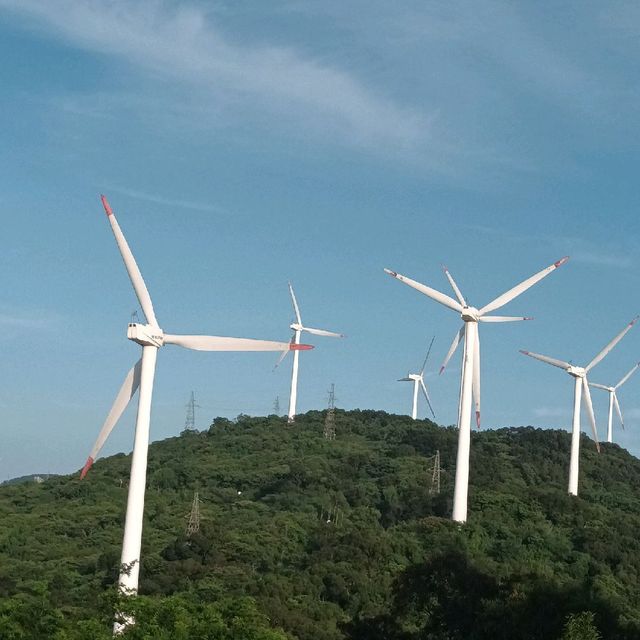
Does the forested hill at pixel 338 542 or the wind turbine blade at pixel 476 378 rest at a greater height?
the wind turbine blade at pixel 476 378

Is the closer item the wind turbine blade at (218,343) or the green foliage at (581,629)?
the green foliage at (581,629)

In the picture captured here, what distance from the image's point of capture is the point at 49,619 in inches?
1965

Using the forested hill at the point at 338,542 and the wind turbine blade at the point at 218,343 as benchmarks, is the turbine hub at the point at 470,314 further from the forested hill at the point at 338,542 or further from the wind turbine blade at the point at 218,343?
the wind turbine blade at the point at 218,343

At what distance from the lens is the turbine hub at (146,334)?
58875 mm

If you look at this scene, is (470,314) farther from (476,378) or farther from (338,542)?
(338,542)

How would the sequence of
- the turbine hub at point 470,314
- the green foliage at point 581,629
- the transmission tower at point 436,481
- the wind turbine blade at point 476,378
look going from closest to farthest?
1. the green foliage at point 581,629
2. the wind turbine blade at point 476,378
3. the turbine hub at point 470,314
4. the transmission tower at point 436,481

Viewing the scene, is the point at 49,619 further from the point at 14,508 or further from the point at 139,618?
the point at 14,508

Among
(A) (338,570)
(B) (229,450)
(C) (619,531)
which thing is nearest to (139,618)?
(A) (338,570)

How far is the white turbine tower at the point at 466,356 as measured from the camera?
287 feet

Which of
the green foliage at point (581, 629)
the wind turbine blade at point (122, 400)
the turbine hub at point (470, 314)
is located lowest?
the green foliage at point (581, 629)

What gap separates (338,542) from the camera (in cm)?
8050

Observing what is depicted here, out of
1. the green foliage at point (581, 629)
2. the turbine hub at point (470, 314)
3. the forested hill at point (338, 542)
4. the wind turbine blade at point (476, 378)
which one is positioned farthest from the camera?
the turbine hub at point (470, 314)

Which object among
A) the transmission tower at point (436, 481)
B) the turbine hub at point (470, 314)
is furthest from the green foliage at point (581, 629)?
the transmission tower at point (436, 481)

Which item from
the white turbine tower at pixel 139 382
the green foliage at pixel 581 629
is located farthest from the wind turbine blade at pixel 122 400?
the green foliage at pixel 581 629
